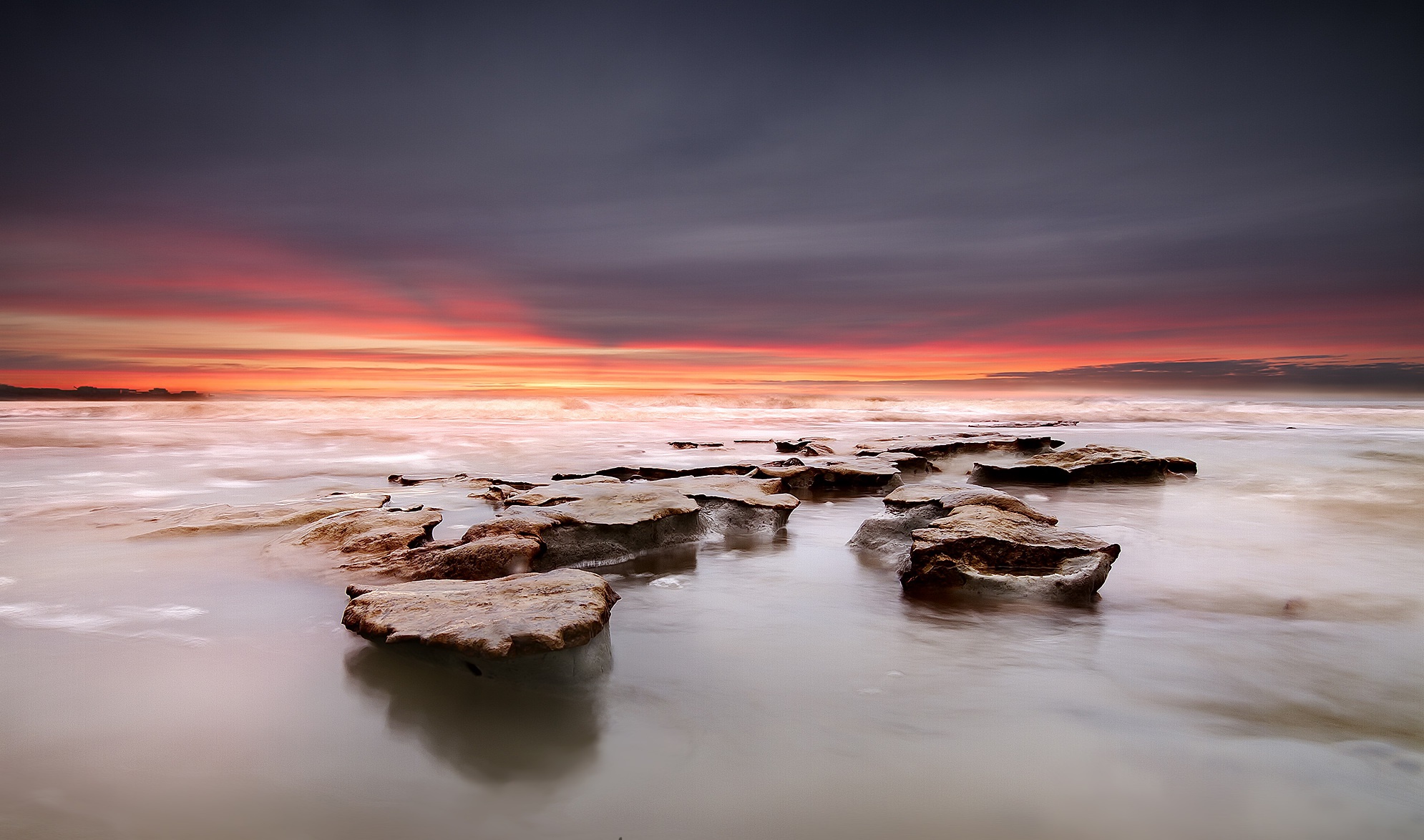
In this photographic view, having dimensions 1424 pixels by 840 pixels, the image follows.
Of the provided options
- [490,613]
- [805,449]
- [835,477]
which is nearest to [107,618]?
[490,613]

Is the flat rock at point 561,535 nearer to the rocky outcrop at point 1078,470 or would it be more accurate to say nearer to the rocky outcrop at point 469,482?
the rocky outcrop at point 469,482

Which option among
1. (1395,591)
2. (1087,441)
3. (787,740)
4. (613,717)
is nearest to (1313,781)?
(787,740)

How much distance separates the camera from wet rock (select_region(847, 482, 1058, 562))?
4.40m

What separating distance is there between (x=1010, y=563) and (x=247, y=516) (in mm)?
4831

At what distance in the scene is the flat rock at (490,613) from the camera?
7.05 ft

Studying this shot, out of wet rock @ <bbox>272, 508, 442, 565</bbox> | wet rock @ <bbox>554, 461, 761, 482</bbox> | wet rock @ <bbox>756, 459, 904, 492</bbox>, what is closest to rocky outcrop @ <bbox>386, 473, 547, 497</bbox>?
wet rock @ <bbox>554, 461, 761, 482</bbox>

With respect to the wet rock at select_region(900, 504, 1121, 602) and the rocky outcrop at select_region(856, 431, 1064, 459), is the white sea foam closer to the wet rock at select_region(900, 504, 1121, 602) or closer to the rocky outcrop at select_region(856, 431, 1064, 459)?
the wet rock at select_region(900, 504, 1121, 602)

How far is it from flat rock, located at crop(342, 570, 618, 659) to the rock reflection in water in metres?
0.13

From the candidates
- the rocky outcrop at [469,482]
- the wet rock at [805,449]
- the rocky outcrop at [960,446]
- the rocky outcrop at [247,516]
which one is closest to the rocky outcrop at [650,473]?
the rocky outcrop at [469,482]

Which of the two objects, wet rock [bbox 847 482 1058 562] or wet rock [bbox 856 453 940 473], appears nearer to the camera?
wet rock [bbox 847 482 1058 562]

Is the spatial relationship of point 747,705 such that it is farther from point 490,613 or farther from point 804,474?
point 804,474

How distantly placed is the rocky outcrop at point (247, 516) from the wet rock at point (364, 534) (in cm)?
44

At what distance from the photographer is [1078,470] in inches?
302

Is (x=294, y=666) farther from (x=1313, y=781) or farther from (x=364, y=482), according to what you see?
(x=364, y=482)
